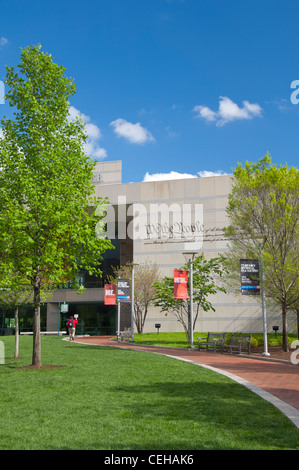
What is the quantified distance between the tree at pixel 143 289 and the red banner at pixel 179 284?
646 inches

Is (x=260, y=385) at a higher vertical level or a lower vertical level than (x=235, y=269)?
lower

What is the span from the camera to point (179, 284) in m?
25.0

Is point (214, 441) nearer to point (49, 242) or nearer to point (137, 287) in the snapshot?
point (49, 242)

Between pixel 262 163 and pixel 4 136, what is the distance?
539 inches

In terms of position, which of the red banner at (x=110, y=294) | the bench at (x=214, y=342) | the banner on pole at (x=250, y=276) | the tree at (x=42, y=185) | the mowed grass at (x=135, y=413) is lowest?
the bench at (x=214, y=342)

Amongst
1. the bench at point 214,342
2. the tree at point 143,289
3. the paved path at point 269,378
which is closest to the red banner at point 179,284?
the bench at point 214,342

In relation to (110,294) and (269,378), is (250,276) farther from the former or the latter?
(110,294)

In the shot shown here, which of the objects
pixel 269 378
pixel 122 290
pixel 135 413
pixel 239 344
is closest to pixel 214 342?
pixel 239 344

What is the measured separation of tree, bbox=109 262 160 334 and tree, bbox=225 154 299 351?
19215 millimetres

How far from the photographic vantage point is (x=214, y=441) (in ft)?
20.7

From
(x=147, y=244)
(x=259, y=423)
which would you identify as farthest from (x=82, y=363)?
(x=147, y=244)

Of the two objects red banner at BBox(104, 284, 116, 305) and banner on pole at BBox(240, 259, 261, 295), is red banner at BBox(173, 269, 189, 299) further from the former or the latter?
red banner at BBox(104, 284, 116, 305)

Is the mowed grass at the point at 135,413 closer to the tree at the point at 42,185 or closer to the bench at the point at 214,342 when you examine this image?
the tree at the point at 42,185

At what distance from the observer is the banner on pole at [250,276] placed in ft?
68.8
